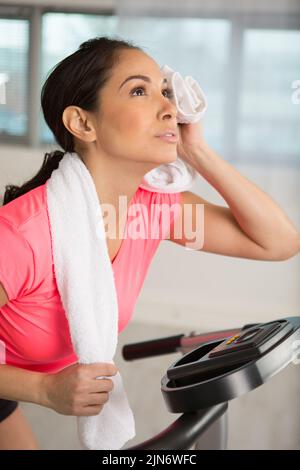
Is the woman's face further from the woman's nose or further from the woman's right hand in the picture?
the woman's right hand

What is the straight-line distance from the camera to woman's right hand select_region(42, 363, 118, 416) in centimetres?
82

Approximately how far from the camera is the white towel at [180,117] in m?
0.98

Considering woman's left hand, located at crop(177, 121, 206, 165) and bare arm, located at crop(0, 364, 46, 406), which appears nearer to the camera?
bare arm, located at crop(0, 364, 46, 406)

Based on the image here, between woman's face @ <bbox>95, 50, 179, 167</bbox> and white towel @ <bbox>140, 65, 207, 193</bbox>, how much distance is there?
31 mm

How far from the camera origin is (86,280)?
907mm

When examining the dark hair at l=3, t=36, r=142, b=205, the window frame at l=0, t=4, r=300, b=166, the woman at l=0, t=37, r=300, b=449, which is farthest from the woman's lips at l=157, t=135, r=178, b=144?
the window frame at l=0, t=4, r=300, b=166

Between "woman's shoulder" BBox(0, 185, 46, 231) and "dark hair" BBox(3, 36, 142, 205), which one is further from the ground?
"dark hair" BBox(3, 36, 142, 205)

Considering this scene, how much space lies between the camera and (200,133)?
42.1 inches

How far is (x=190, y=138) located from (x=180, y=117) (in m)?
0.06

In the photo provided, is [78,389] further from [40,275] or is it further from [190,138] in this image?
[190,138]

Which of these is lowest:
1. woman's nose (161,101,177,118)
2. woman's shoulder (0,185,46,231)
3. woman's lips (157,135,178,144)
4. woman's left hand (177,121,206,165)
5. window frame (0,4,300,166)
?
window frame (0,4,300,166)

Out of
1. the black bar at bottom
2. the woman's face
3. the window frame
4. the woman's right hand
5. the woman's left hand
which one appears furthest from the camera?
the window frame

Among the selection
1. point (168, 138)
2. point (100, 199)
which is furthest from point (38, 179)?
point (168, 138)

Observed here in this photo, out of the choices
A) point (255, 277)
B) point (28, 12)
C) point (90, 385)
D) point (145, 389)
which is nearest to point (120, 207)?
point (90, 385)
